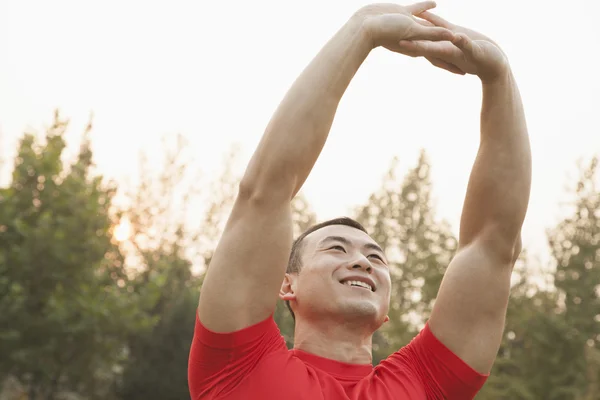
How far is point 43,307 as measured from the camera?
1777 centimetres

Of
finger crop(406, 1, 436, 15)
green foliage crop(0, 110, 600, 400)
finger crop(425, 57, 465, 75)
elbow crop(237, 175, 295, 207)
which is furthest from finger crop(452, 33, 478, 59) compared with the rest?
green foliage crop(0, 110, 600, 400)

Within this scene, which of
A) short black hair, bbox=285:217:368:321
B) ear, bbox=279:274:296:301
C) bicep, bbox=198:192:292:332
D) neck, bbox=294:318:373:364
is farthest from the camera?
short black hair, bbox=285:217:368:321

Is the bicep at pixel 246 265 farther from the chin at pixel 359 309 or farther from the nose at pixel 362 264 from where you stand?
the nose at pixel 362 264

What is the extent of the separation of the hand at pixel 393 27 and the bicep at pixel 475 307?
0.86 meters

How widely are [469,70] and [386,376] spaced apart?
1286mm

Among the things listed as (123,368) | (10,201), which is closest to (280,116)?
(10,201)

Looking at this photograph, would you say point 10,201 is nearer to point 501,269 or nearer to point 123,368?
point 123,368

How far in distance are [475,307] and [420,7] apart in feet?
4.12

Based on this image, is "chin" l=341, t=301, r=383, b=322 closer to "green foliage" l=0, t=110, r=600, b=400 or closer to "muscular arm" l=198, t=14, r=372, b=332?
"muscular arm" l=198, t=14, r=372, b=332

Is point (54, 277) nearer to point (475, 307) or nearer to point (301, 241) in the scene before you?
point (301, 241)

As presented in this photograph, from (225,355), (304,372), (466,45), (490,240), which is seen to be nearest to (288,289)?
(304,372)

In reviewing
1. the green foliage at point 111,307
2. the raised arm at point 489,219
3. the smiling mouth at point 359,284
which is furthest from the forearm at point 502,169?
the green foliage at point 111,307

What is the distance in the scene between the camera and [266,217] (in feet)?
8.06

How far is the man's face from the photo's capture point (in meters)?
2.87
